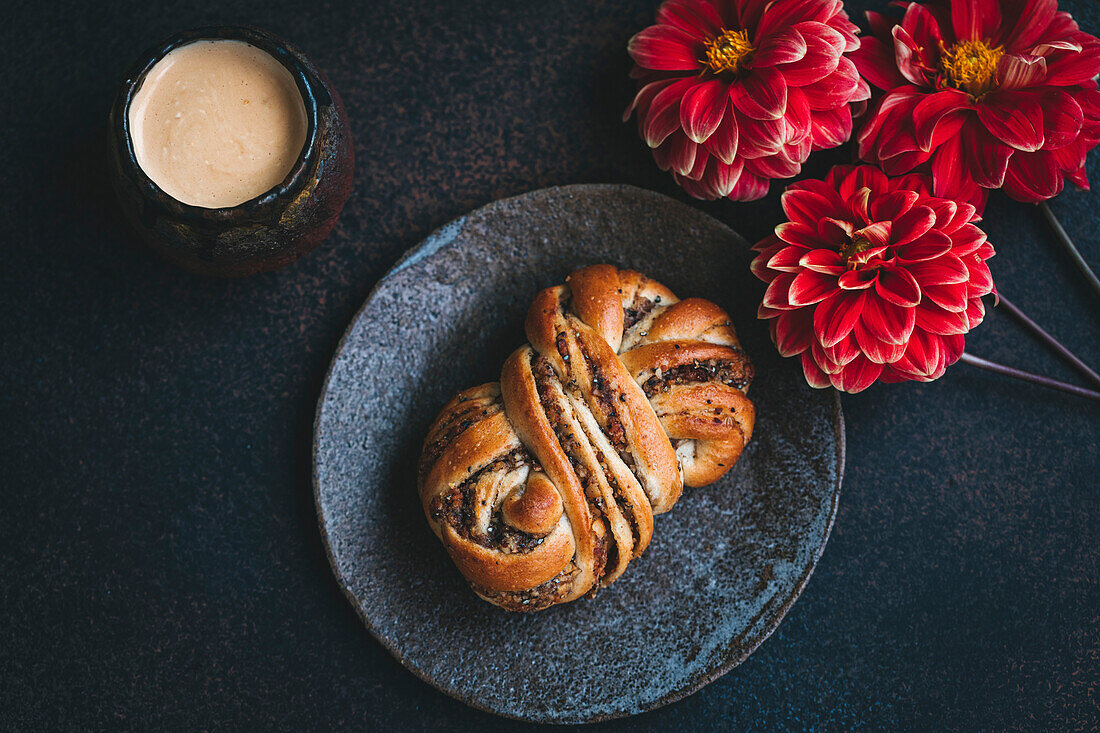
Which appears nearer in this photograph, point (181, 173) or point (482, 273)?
point (181, 173)

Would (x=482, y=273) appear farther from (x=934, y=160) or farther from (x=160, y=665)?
(x=160, y=665)

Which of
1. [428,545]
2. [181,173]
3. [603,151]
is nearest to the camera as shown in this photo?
[181,173]

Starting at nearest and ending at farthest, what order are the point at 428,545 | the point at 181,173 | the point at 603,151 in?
1. the point at 181,173
2. the point at 428,545
3. the point at 603,151

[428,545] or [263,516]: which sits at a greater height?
[263,516]

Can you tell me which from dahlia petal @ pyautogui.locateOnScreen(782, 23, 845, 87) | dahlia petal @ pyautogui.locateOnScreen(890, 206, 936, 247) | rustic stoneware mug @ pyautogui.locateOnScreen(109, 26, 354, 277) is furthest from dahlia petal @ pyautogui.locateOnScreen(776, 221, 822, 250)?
rustic stoneware mug @ pyautogui.locateOnScreen(109, 26, 354, 277)

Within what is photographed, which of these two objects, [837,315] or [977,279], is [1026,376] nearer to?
[977,279]

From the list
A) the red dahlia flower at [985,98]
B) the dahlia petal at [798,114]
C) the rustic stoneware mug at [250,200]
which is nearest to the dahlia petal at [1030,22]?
the red dahlia flower at [985,98]

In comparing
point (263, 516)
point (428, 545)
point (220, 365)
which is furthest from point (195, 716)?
point (220, 365)

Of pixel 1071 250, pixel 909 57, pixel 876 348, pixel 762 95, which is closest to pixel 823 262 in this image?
pixel 876 348
